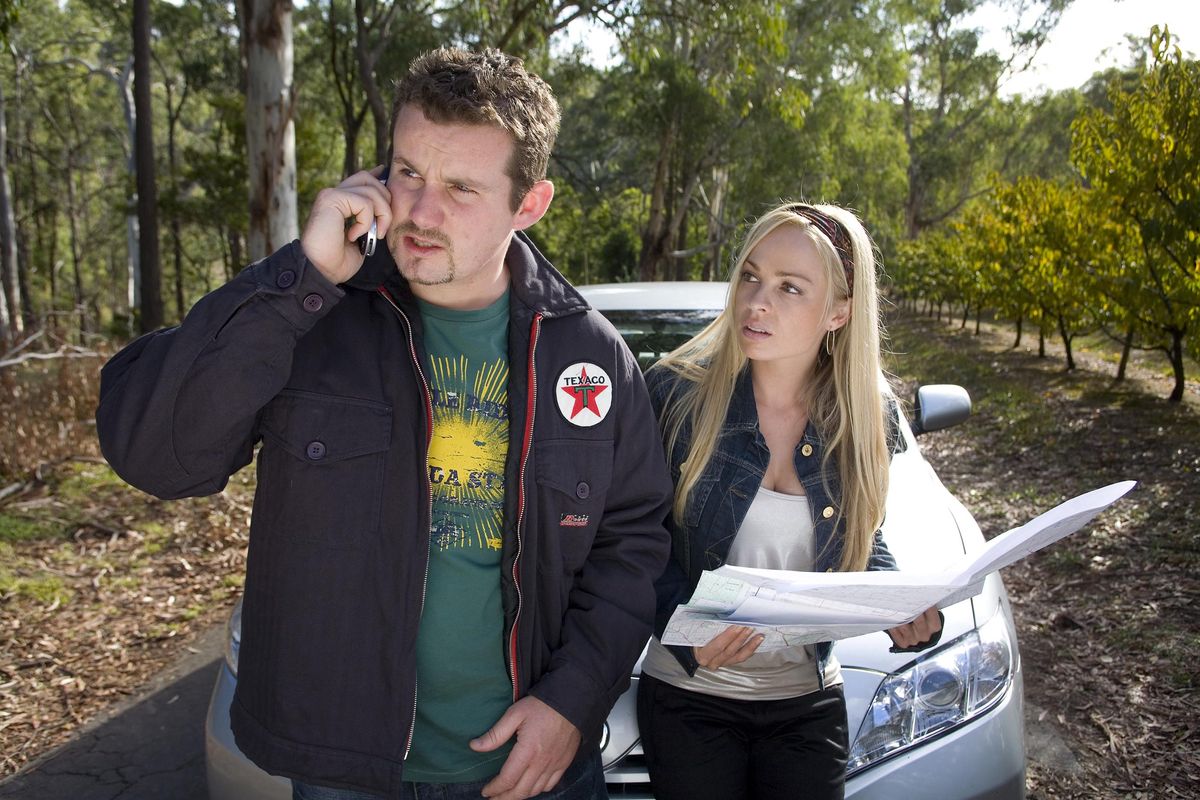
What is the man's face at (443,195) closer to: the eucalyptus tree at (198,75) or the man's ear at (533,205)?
the man's ear at (533,205)

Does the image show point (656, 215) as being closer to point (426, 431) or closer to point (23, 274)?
point (426, 431)

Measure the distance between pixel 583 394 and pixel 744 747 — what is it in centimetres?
92

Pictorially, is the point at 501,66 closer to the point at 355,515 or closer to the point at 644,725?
the point at 355,515

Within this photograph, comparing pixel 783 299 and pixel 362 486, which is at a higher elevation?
pixel 783 299

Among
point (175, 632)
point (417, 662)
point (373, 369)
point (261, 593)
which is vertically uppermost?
point (373, 369)

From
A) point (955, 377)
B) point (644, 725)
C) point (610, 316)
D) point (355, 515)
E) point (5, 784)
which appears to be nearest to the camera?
point (355, 515)

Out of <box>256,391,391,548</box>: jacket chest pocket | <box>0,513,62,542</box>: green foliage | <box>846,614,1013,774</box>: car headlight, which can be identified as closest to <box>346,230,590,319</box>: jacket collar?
<box>256,391,391,548</box>: jacket chest pocket

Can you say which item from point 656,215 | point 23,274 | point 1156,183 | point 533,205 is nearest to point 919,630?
point 533,205

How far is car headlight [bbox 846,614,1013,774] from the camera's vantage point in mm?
2303

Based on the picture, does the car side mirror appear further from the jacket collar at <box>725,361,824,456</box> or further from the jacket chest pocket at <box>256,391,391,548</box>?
the jacket chest pocket at <box>256,391,391,548</box>

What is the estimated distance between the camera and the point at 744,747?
2.07m

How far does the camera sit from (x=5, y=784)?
3.33 metres

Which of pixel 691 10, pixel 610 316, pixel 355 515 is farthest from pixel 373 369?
pixel 691 10

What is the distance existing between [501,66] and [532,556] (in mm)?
955
